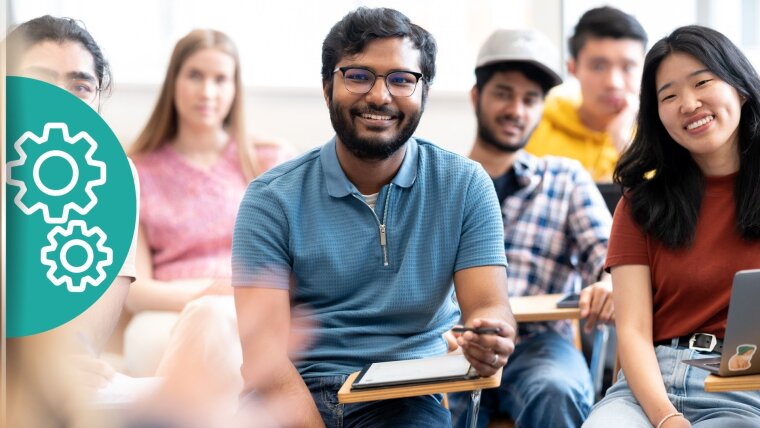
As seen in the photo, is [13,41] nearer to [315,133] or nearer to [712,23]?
[315,133]

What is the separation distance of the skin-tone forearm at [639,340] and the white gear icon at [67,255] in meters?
1.02

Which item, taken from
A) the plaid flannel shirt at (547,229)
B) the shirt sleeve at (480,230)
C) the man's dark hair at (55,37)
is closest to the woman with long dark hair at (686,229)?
the shirt sleeve at (480,230)

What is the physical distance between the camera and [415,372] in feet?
5.47

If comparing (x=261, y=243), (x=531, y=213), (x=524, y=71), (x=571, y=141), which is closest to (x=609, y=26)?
(x=571, y=141)

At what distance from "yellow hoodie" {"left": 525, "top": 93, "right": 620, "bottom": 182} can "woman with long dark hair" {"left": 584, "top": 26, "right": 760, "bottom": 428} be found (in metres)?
1.18

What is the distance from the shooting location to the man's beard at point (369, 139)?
6.57 feet

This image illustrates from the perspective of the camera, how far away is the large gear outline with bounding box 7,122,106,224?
134 cm

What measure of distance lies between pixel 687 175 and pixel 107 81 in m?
1.20

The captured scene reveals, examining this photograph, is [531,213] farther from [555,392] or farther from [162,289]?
[162,289]

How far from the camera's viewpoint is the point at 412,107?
202 centimetres

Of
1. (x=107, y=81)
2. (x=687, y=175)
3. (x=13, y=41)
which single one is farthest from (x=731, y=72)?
(x=13, y=41)

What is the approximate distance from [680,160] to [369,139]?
667 mm

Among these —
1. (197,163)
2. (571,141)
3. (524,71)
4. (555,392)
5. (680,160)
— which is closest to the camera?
(680,160)

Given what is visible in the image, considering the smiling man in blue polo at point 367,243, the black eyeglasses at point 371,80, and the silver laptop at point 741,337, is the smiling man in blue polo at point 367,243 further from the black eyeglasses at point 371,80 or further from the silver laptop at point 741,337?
the silver laptop at point 741,337
